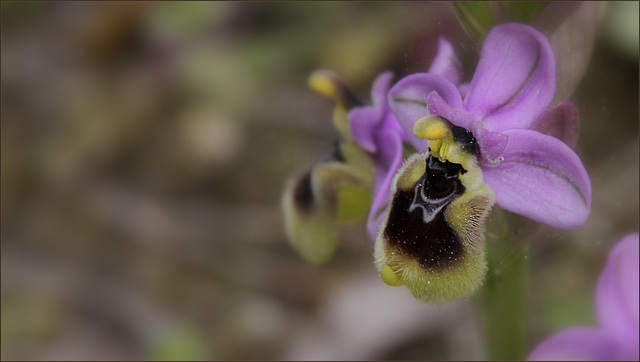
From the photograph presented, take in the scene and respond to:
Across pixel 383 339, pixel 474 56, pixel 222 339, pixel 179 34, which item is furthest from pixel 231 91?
pixel 474 56

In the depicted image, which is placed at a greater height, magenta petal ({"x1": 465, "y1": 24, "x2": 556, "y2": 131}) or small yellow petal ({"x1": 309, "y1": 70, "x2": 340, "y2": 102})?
small yellow petal ({"x1": 309, "y1": 70, "x2": 340, "y2": 102})

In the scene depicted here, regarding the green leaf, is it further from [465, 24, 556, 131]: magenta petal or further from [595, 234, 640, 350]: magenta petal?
[595, 234, 640, 350]: magenta petal

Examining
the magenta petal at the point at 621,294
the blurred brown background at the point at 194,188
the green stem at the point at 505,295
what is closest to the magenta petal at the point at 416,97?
the green stem at the point at 505,295

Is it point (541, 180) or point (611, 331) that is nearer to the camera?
point (541, 180)

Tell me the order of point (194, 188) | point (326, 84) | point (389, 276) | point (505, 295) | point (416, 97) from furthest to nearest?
point (194, 188) < point (326, 84) < point (505, 295) < point (416, 97) < point (389, 276)

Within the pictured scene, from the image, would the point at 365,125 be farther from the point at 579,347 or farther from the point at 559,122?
the point at 579,347

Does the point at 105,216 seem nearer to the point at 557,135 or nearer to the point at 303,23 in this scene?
the point at 303,23

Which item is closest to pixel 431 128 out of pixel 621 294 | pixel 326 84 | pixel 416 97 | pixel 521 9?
pixel 416 97

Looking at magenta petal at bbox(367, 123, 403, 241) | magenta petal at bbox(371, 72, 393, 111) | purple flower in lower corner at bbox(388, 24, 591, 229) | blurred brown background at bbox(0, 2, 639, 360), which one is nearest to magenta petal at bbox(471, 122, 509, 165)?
purple flower in lower corner at bbox(388, 24, 591, 229)
